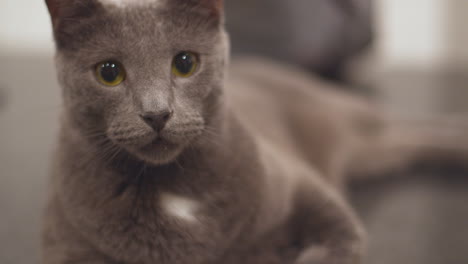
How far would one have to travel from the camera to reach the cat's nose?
75cm

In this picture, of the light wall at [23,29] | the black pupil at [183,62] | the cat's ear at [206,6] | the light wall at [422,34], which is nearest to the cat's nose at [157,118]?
the black pupil at [183,62]

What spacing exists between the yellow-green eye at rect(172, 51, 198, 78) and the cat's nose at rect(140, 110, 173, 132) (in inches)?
3.8

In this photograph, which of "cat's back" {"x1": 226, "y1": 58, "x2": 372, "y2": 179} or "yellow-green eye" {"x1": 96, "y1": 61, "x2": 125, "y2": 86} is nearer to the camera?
"yellow-green eye" {"x1": 96, "y1": 61, "x2": 125, "y2": 86}

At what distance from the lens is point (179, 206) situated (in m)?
0.87

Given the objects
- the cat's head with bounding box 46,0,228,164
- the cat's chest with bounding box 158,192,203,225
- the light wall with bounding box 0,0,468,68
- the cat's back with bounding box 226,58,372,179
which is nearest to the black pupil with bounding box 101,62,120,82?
the cat's head with bounding box 46,0,228,164

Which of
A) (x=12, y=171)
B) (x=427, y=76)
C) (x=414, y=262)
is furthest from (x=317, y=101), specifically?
(x=427, y=76)

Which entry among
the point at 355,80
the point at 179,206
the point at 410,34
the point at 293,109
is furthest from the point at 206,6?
the point at 410,34

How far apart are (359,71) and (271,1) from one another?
0.64 meters

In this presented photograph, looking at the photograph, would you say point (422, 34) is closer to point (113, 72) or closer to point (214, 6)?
point (214, 6)

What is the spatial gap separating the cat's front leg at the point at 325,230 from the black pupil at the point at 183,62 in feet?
1.33

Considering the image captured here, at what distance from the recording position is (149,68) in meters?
0.78

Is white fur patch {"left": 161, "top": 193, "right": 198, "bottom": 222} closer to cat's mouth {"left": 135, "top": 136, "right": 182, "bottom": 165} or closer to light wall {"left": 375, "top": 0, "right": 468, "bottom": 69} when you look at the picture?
cat's mouth {"left": 135, "top": 136, "right": 182, "bottom": 165}

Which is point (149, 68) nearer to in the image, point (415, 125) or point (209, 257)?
point (209, 257)

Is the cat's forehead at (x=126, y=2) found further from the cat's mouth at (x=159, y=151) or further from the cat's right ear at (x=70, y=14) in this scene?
the cat's mouth at (x=159, y=151)
